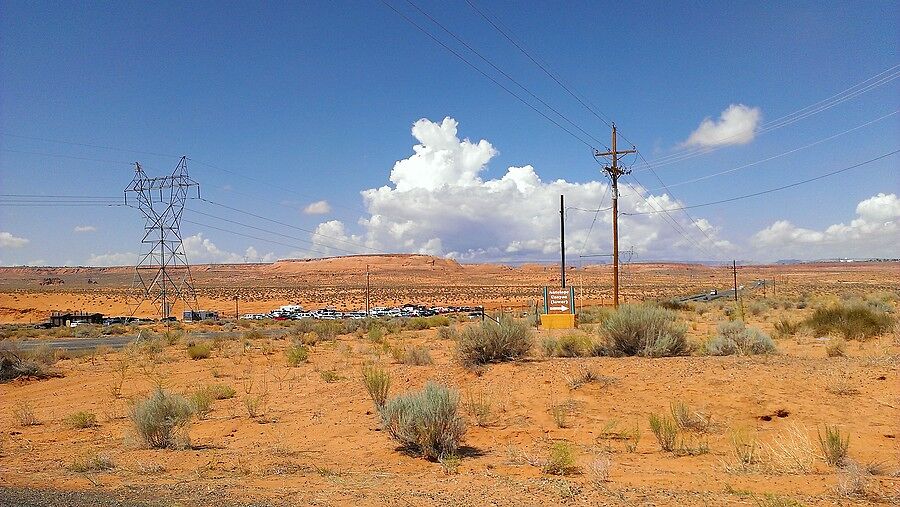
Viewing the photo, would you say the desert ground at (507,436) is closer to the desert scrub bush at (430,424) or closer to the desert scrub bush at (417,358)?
the desert scrub bush at (417,358)

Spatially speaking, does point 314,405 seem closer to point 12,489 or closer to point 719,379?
point 12,489

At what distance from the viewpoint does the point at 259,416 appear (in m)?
16.2

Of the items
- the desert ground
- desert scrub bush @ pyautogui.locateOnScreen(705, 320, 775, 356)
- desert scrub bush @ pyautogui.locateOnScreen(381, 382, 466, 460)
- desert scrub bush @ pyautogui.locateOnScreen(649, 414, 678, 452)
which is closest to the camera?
the desert ground

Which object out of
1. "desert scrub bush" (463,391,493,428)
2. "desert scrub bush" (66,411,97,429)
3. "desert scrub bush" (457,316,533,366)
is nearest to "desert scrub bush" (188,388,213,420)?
"desert scrub bush" (66,411,97,429)

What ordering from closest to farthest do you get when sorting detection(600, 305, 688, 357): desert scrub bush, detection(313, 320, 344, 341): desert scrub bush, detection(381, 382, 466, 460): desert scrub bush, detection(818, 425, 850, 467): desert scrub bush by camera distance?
1. detection(818, 425, 850, 467): desert scrub bush
2. detection(381, 382, 466, 460): desert scrub bush
3. detection(600, 305, 688, 357): desert scrub bush
4. detection(313, 320, 344, 341): desert scrub bush

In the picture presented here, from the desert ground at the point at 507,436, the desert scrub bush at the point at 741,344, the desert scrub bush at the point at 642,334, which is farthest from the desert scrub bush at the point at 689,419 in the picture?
the desert scrub bush at the point at 741,344

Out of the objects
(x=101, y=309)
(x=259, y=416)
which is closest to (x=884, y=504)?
(x=259, y=416)

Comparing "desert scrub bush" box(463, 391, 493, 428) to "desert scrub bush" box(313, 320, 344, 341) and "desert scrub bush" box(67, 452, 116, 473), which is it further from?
"desert scrub bush" box(313, 320, 344, 341)

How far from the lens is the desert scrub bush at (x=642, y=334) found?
20.8m

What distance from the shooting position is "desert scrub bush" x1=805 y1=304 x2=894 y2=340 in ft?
82.8

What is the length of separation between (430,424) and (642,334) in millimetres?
11324

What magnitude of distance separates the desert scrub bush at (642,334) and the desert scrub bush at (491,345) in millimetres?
2809

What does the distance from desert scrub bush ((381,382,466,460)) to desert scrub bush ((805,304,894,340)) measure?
1947 cm

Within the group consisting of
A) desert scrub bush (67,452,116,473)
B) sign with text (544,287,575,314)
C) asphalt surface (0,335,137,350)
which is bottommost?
asphalt surface (0,335,137,350)
